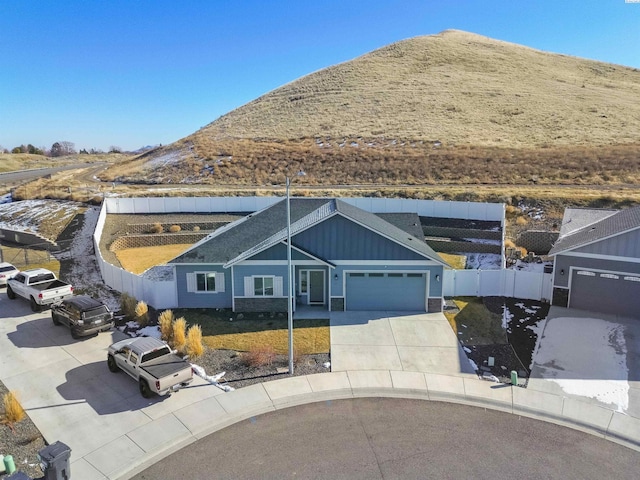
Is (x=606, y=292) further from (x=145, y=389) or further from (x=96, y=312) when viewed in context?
(x=96, y=312)

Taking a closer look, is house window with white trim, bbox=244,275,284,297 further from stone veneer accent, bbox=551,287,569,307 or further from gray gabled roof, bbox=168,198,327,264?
stone veneer accent, bbox=551,287,569,307

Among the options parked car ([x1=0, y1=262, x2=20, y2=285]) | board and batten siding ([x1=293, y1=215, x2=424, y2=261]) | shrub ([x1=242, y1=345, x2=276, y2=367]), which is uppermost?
board and batten siding ([x1=293, y1=215, x2=424, y2=261])

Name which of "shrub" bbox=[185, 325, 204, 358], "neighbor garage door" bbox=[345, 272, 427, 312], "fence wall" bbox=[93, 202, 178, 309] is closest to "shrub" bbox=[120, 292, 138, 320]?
"fence wall" bbox=[93, 202, 178, 309]

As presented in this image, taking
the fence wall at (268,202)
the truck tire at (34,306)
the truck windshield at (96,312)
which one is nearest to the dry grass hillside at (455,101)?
the fence wall at (268,202)

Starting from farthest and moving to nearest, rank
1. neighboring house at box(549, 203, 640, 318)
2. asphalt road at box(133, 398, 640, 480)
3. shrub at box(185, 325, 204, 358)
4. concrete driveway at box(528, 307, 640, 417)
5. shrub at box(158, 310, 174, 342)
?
neighboring house at box(549, 203, 640, 318), shrub at box(158, 310, 174, 342), shrub at box(185, 325, 204, 358), concrete driveway at box(528, 307, 640, 417), asphalt road at box(133, 398, 640, 480)

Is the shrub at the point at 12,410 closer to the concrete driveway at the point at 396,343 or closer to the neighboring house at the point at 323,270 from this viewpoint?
the neighboring house at the point at 323,270

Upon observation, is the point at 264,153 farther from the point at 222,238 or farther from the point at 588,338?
the point at 588,338
